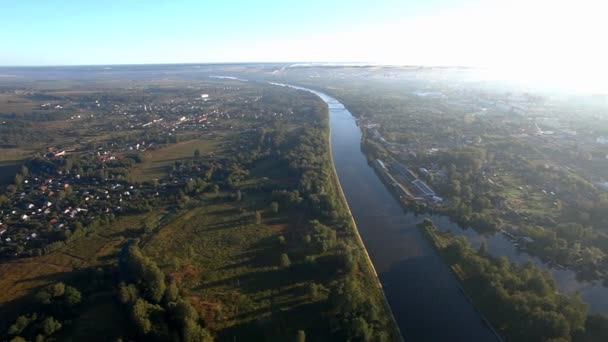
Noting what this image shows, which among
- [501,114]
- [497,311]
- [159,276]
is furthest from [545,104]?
[159,276]

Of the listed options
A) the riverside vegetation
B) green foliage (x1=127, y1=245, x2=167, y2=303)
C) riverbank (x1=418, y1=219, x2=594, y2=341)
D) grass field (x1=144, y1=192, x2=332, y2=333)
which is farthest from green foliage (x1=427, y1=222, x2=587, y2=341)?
green foliage (x1=127, y1=245, x2=167, y2=303)

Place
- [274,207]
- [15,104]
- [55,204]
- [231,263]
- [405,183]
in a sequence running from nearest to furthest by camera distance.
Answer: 1. [231,263]
2. [274,207]
3. [55,204]
4. [405,183]
5. [15,104]

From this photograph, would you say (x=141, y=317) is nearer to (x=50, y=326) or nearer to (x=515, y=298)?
(x=50, y=326)

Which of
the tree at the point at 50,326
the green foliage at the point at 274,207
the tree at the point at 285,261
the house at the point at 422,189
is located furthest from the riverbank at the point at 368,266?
the tree at the point at 50,326

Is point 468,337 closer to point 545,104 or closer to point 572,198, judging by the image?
point 572,198

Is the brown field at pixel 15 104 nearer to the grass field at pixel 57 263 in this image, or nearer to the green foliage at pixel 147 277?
the grass field at pixel 57 263

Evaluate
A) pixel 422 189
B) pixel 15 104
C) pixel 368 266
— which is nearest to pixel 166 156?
pixel 422 189
